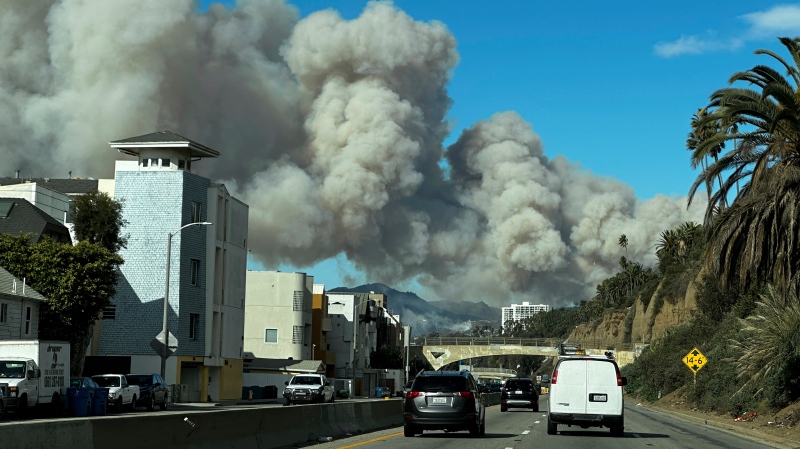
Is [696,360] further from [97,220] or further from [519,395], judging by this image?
[97,220]

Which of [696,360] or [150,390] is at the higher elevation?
[696,360]

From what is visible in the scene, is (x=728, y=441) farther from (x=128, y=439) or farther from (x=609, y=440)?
(x=128, y=439)

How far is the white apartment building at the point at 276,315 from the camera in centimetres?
10062

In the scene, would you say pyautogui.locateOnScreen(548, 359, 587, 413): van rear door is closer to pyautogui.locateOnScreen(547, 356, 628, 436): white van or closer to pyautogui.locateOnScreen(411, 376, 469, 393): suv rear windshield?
pyautogui.locateOnScreen(547, 356, 628, 436): white van

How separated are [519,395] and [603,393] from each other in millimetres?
22841

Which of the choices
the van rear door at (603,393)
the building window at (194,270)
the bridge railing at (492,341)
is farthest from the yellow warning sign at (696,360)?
the bridge railing at (492,341)

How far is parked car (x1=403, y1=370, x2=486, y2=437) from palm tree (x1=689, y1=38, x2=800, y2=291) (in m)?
13.1

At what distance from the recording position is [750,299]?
175 feet

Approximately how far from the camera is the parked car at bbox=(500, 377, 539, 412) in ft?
159

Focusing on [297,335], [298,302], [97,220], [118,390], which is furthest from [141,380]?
[298,302]

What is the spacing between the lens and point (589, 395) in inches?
1024

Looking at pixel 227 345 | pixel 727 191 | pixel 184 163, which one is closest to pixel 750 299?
pixel 727 191

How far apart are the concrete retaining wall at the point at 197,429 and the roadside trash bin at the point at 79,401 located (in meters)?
13.1

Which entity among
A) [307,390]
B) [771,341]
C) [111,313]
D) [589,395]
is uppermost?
[111,313]
